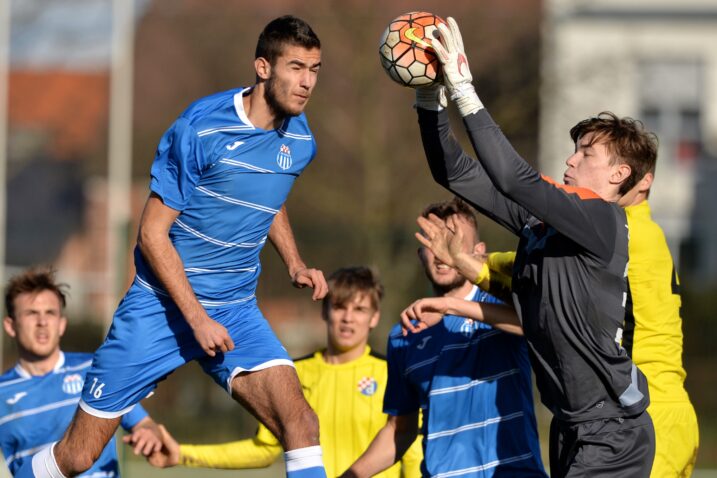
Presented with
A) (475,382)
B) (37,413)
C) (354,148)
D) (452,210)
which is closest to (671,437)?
(475,382)

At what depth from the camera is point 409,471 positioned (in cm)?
661

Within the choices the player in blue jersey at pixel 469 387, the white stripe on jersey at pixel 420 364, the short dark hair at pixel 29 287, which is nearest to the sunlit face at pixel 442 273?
the player in blue jersey at pixel 469 387

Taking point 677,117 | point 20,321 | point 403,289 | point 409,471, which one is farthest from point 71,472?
point 677,117

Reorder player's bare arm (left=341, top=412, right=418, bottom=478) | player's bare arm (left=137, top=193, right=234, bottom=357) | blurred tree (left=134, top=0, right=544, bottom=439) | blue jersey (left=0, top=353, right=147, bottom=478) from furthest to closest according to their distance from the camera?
blurred tree (left=134, top=0, right=544, bottom=439), blue jersey (left=0, top=353, right=147, bottom=478), player's bare arm (left=341, top=412, right=418, bottom=478), player's bare arm (left=137, top=193, right=234, bottom=357)

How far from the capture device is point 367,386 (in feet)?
22.1

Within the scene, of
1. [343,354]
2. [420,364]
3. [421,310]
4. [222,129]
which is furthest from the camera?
[343,354]

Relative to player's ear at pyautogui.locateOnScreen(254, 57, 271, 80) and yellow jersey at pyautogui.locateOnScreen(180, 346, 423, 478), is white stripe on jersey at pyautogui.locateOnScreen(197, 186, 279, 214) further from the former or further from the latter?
yellow jersey at pyautogui.locateOnScreen(180, 346, 423, 478)

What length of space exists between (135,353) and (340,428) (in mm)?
1682

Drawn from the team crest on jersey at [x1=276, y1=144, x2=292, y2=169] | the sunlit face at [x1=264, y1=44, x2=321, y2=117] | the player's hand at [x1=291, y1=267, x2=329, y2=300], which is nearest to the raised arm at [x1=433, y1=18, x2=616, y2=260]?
the sunlit face at [x1=264, y1=44, x2=321, y2=117]

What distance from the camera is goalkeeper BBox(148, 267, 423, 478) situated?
21.5ft

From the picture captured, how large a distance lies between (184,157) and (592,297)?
188 centimetres

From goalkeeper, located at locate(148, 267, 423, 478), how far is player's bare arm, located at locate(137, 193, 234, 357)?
1.48m

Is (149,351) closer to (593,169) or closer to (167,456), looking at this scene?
(167,456)

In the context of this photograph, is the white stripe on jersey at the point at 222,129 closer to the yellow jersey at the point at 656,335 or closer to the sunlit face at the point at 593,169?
the yellow jersey at the point at 656,335
